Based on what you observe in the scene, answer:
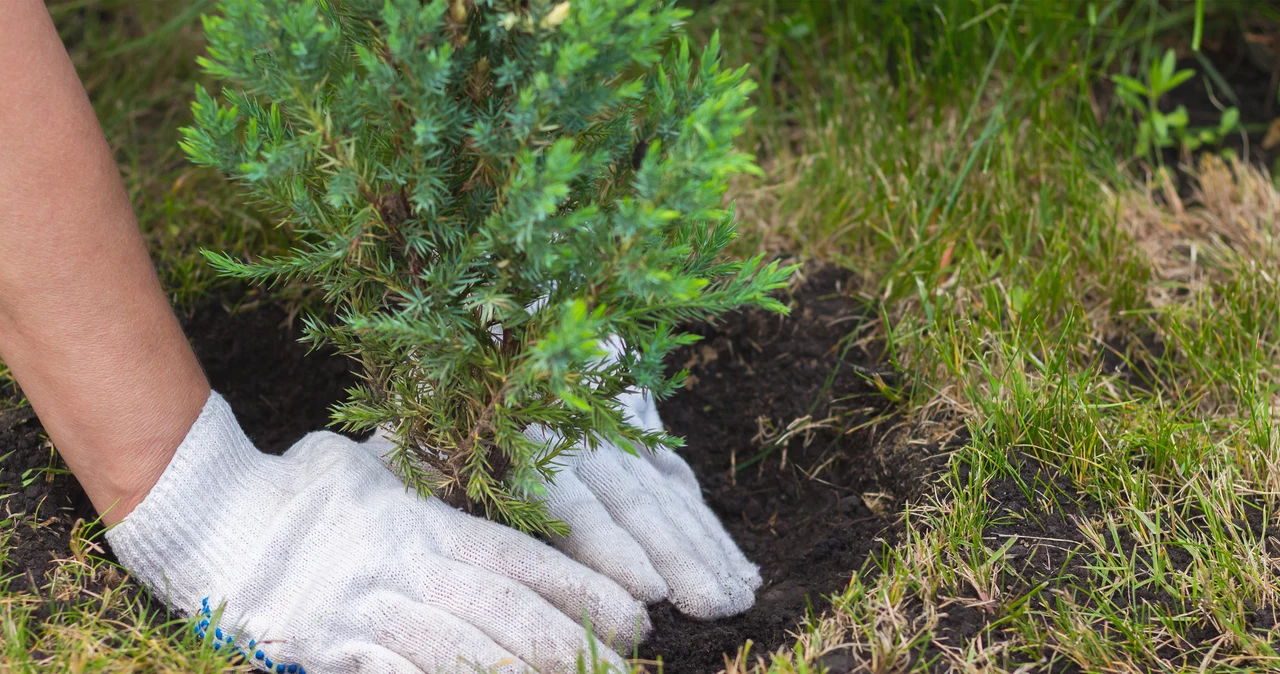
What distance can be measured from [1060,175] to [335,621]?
7.12ft

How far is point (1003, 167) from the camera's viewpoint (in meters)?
2.66

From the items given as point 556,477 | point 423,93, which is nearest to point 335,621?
point 556,477

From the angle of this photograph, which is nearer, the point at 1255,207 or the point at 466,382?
the point at 466,382

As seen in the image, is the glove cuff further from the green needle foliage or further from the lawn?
the green needle foliage

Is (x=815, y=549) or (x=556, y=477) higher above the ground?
(x=556, y=477)

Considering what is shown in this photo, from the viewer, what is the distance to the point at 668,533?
1.93 meters

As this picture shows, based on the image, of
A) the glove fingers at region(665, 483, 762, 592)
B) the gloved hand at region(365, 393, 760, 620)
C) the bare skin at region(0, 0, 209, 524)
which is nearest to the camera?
the bare skin at region(0, 0, 209, 524)

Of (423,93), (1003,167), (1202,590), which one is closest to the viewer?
(423,93)

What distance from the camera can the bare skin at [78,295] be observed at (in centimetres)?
163

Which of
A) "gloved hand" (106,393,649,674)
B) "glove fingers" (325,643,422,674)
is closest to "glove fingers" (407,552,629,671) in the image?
"gloved hand" (106,393,649,674)

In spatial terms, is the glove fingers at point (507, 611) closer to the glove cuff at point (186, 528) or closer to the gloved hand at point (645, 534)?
the gloved hand at point (645, 534)

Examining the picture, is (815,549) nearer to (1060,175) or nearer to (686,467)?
(686,467)

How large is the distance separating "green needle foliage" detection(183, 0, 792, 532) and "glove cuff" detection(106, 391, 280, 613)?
0.36 metres

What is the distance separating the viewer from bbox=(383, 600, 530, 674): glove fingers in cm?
164
